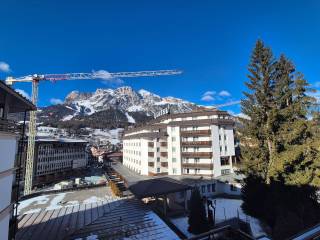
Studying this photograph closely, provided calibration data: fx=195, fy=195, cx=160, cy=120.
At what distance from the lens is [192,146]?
48.0m

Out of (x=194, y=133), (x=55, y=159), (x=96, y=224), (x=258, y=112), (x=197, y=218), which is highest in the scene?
(x=258, y=112)

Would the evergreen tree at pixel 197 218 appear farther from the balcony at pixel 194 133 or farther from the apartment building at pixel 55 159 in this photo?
the apartment building at pixel 55 159

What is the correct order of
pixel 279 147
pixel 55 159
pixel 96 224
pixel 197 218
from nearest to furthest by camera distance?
pixel 96 224
pixel 279 147
pixel 197 218
pixel 55 159

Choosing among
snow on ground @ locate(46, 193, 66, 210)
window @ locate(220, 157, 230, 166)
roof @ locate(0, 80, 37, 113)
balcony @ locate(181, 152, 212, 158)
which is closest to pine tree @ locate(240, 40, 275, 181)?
roof @ locate(0, 80, 37, 113)

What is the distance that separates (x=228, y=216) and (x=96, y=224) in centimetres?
1977

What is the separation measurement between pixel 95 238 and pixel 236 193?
32.6 m

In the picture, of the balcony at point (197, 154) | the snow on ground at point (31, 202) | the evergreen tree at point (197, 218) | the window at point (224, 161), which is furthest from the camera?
the window at point (224, 161)

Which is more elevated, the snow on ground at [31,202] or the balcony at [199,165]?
the balcony at [199,165]

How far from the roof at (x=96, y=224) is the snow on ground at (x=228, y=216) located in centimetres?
563

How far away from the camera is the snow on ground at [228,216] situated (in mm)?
24872

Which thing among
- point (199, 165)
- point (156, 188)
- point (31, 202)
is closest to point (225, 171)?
point (199, 165)

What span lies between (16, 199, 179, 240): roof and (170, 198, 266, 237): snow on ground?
5.63 m

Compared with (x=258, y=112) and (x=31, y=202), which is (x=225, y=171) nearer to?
(x=258, y=112)

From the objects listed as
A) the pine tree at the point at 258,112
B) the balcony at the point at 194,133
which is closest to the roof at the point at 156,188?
the pine tree at the point at 258,112
